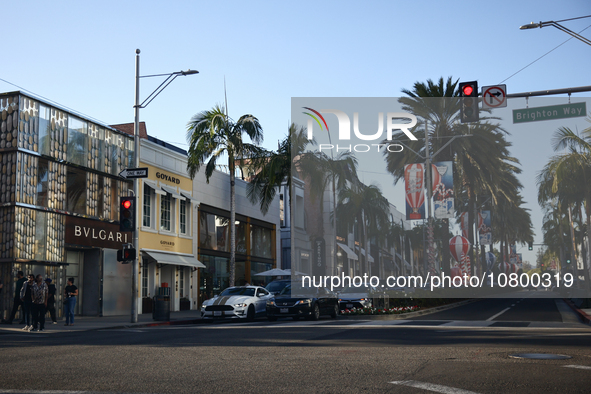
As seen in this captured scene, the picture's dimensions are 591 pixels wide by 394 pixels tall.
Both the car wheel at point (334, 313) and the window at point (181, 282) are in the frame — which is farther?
the window at point (181, 282)

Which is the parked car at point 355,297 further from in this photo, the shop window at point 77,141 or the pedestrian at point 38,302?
the pedestrian at point 38,302

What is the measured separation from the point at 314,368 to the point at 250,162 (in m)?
27.7

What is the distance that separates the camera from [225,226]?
132 feet

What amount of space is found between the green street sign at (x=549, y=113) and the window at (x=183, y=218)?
21.7 metres

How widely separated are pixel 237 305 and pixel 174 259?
424 inches

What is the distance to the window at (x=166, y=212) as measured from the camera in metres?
33.4

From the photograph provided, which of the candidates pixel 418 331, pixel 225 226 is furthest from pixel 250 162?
pixel 418 331

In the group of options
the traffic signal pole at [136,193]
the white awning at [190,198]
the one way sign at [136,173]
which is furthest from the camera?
the white awning at [190,198]

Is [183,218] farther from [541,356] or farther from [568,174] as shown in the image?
[541,356]

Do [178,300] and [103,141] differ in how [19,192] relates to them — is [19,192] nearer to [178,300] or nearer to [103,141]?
[103,141]

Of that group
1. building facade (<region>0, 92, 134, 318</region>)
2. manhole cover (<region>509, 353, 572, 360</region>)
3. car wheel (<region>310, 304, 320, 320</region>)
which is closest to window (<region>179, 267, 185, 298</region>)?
building facade (<region>0, 92, 134, 318</region>)

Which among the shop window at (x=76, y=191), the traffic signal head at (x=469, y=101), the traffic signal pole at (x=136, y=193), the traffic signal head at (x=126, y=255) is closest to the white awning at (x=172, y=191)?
the shop window at (x=76, y=191)

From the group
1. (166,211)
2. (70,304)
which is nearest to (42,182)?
(70,304)

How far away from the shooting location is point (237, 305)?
76.9ft
